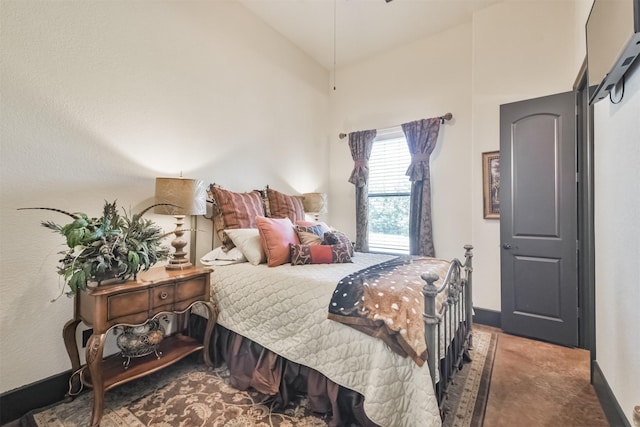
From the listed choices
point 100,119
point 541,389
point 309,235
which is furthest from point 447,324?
point 100,119

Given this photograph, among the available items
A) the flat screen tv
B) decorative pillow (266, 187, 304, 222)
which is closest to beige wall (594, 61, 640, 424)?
the flat screen tv

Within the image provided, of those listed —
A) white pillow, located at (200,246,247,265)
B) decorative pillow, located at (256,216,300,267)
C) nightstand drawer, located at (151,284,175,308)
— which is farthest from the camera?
white pillow, located at (200,246,247,265)

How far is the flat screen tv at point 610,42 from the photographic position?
1142 mm

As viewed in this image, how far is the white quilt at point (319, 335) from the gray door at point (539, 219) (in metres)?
1.56

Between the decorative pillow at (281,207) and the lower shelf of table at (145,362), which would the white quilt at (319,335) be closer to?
the lower shelf of table at (145,362)

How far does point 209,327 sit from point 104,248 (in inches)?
36.0

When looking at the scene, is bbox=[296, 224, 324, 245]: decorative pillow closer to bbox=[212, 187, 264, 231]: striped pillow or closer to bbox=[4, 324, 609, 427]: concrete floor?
bbox=[212, 187, 264, 231]: striped pillow

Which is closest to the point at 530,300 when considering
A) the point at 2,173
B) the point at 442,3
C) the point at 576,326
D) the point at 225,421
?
the point at 576,326

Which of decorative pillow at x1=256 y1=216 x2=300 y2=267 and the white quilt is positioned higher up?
decorative pillow at x1=256 y1=216 x2=300 y2=267

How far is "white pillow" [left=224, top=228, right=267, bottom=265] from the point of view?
2264 millimetres

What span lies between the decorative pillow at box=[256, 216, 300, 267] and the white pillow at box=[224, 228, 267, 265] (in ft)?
0.20

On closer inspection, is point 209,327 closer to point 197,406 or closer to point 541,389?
point 197,406

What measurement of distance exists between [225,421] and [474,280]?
2.78 meters

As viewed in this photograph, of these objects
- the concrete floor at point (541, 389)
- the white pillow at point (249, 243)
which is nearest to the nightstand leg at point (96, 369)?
the concrete floor at point (541, 389)
